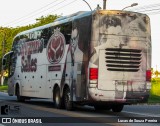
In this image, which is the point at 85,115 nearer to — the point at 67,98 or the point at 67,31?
the point at 67,98

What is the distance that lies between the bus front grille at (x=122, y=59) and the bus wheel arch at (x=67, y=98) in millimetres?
2362

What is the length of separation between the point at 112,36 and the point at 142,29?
1341 millimetres

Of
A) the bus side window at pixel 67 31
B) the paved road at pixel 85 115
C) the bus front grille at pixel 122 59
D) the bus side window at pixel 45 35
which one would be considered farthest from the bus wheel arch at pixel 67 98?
the bus side window at pixel 45 35

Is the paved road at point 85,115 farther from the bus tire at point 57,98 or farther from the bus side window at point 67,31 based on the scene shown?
the bus side window at point 67,31

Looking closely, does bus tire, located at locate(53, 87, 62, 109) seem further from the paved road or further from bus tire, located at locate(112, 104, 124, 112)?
bus tire, located at locate(112, 104, 124, 112)

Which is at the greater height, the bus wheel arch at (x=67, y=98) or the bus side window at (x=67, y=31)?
the bus side window at (x=67, y=31)

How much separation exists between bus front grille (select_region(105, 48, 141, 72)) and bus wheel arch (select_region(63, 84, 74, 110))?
7.75ft

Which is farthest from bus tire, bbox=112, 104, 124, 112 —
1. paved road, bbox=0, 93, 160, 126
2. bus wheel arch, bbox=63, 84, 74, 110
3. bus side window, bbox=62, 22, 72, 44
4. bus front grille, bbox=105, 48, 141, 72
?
bus side window, bbox=62, 22, 72, 44

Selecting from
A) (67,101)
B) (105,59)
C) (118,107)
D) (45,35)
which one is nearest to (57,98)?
(67,101)

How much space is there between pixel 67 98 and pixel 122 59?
301 centimetres

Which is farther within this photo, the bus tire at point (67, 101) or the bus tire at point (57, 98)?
the bus tire at point (57, 98)

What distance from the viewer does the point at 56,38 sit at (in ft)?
72.3

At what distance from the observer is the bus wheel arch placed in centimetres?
2012

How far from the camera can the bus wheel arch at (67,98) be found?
20125 mm
